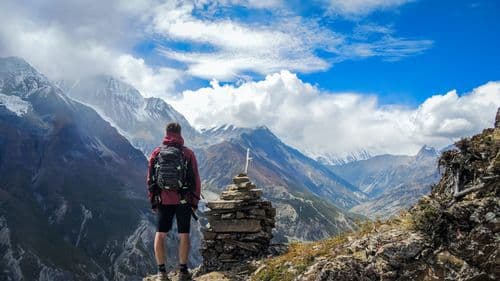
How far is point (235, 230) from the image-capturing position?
669 inches

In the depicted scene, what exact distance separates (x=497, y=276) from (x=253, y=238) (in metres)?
8.40

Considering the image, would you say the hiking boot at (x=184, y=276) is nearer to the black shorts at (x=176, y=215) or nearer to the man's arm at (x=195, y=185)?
the black shorts at (x=176, y=215)

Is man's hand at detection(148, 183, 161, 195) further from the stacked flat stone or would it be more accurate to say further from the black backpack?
the stacked flat stone

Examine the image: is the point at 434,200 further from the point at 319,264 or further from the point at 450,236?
the point at 319,264

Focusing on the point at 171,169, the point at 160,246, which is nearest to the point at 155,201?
the point at 171,169

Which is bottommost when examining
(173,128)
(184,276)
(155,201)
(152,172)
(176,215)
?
(184,276)

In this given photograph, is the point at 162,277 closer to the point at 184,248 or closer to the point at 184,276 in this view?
the point at 184,276

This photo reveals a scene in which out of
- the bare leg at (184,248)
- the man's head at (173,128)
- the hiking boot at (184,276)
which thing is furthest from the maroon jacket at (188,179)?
the hiking boot at (184,276)

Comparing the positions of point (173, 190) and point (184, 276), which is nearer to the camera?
point (173, 190)

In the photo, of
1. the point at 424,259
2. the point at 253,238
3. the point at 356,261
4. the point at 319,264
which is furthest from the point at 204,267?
the point at 424,259

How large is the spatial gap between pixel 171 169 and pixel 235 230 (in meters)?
3.69

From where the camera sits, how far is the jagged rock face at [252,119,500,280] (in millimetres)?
10469

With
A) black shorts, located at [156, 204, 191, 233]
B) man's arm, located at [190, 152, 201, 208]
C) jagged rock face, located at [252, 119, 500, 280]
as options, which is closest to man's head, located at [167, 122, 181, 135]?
man's arm, located at [190, 152, 201, 208]

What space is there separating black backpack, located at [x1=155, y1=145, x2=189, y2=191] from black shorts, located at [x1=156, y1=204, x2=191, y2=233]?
0.66 m
